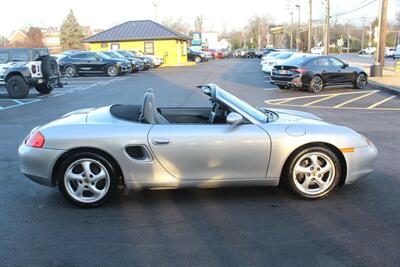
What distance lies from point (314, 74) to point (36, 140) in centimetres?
1550

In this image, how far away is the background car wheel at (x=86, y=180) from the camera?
16.3ft

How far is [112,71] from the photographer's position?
107 feet

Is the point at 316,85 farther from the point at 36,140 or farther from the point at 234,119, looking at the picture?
the point at 36,140

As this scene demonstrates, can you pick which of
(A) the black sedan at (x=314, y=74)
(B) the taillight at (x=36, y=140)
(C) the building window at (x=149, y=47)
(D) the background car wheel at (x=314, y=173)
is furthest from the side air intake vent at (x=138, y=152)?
(C) the building window at (x=149, y=47)

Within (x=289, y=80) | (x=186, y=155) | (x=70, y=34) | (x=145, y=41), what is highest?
(x=70, y=34)

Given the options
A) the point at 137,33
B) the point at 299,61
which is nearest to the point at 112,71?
the point at 299,61

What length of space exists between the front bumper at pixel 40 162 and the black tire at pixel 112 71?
2784 centimetres

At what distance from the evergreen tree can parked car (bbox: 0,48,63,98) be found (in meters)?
72.8

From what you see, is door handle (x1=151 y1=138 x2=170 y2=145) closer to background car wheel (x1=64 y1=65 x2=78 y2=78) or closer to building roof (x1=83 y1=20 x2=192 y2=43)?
background car wheel (x1=64 y1=65 x2=78 y2=78)

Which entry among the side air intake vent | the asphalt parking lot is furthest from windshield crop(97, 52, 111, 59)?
the side air intake vent

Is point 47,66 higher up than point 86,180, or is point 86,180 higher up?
point 47,66

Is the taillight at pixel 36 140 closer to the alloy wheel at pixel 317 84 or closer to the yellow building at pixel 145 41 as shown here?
the alloy wheel at pixel 317 84

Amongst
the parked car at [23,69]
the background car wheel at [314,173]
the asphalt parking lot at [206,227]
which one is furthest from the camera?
the parked car at [23,69]

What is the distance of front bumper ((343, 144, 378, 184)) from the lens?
5.21 meters
